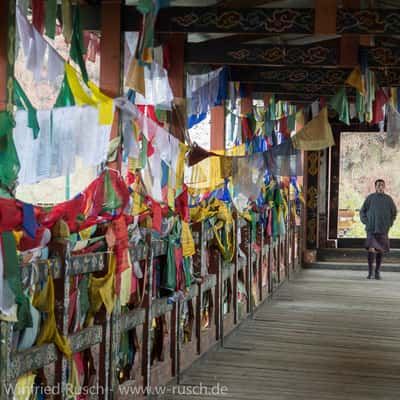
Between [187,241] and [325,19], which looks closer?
[187,241]

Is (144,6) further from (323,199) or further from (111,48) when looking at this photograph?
(323,199)

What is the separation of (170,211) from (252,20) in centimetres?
184

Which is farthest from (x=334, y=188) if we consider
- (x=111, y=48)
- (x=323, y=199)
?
(x=111, y=48)

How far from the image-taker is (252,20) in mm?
6656

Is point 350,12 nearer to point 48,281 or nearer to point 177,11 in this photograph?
point 177,11

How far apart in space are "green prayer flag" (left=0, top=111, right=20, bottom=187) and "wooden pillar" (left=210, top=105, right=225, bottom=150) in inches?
237

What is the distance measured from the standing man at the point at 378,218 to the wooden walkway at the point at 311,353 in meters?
2.04

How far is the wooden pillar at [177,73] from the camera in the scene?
24.6ft

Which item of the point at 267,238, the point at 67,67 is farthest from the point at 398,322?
the point at 67,67

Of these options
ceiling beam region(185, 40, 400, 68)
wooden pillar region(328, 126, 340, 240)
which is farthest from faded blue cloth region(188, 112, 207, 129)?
wooden pillar region(328, 126, 340, 240)

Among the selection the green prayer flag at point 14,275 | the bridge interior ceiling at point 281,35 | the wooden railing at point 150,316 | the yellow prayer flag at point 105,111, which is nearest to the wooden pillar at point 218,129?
the bridge interior ceiling at point 281,35

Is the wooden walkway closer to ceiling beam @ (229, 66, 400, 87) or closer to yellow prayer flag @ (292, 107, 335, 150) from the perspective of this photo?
yellow prayer flag @ (292, 107, 335, 150)

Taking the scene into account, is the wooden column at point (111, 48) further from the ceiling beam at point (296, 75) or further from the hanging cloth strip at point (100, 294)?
the ceiling beam at point (296, 75)

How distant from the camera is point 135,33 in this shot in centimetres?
709
